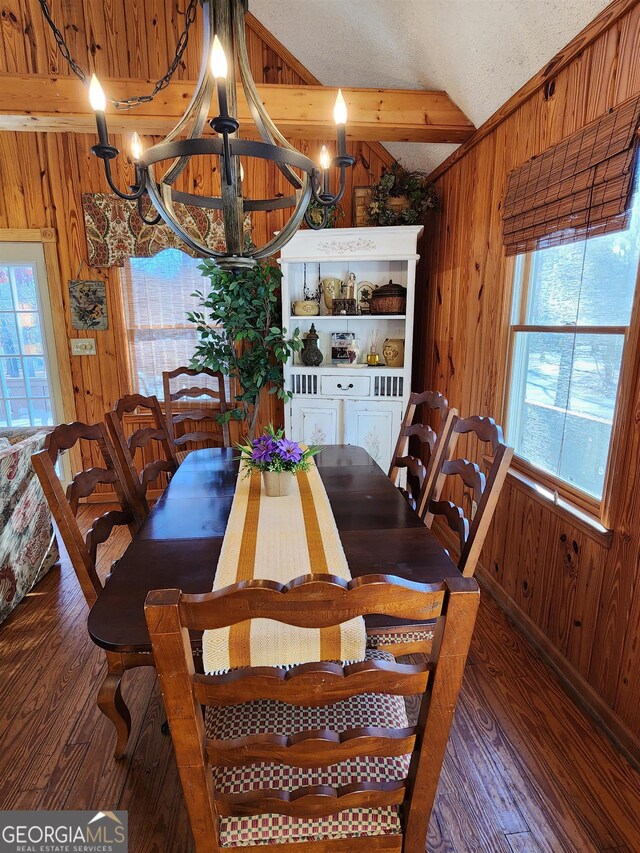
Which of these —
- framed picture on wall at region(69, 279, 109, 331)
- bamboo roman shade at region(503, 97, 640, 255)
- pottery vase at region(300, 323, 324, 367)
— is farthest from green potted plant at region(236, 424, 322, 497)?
framed picture on wall at region(69, 279, 109, 331)

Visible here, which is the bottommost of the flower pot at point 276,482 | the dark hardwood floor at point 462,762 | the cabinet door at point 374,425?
the dark hardwood floor at point 462,762

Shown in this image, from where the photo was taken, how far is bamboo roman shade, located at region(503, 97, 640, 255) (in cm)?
154

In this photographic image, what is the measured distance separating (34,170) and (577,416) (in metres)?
3.98

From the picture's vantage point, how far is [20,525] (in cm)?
240

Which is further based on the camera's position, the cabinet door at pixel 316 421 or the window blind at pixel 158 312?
the window blind at pixel 158 312

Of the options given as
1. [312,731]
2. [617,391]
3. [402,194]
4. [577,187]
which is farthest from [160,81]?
[312,731]

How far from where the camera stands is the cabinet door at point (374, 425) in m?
3.37

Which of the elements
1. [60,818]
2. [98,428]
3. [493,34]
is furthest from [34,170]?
[60,818]

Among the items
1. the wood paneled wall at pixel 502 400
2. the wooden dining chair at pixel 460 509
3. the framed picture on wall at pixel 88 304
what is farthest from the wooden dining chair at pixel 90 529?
the framed picture on wall at pixel 88 304

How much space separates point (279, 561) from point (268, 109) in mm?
2549

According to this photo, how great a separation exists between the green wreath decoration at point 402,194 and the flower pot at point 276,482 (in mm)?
2270

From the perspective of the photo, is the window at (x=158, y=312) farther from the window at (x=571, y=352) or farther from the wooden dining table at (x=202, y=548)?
the window at (x=571, y=352)

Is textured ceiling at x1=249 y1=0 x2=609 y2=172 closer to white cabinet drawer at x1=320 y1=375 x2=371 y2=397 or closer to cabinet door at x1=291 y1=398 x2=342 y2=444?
white cabinet drawer at x1=320 y1=375 x2=371 y2=397

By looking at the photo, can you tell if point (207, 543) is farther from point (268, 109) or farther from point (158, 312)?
point (158, 312)
